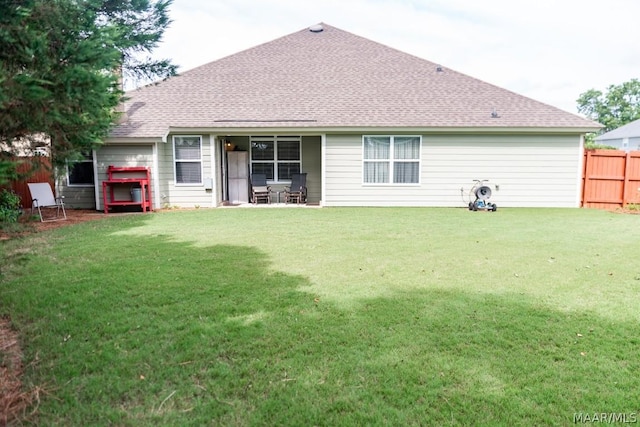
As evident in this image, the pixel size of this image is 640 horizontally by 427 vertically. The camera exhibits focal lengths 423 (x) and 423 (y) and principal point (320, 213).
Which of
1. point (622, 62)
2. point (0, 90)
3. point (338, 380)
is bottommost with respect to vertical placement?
point (338, 380)

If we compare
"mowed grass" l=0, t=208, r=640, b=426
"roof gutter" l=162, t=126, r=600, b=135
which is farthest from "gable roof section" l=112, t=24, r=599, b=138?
"mowed grass" l=0, t=208, r=640, b=426

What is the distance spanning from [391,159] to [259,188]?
4.17m

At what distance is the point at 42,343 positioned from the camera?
3.17 metres

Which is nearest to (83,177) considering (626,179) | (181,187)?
(181,187)

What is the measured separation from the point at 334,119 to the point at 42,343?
401 inches

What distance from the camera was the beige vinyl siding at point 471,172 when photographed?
1234 centimetres

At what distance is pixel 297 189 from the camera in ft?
43.4

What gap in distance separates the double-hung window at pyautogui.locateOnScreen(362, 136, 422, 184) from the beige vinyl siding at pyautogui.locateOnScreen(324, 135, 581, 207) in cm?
17

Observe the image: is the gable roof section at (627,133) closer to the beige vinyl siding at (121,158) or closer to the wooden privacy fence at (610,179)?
the wooden privacy fence at (610,179)

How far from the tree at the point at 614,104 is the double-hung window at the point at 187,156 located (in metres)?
57.3


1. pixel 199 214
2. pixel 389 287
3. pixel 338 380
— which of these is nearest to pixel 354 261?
pixel 389 287

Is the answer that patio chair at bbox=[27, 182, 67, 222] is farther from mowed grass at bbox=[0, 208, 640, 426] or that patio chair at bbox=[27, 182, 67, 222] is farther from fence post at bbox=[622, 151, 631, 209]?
fence post at bbox=[622, 151, 631, 209]

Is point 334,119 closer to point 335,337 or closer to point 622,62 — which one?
point 335,337

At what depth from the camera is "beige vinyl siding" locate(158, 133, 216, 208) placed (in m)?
12.3
